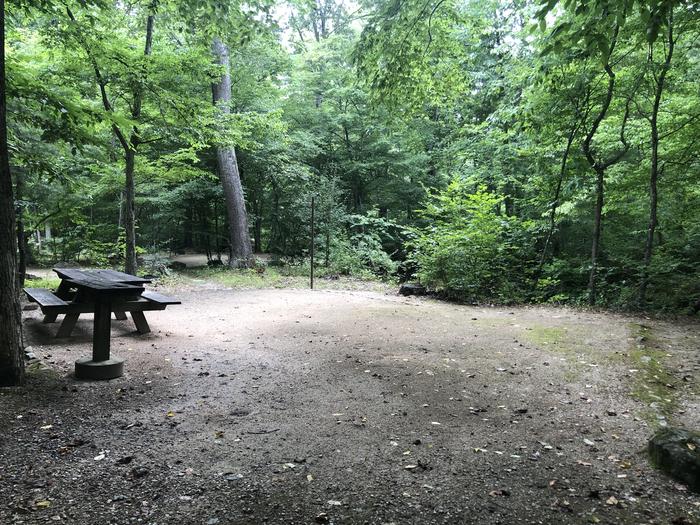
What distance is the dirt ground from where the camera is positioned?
85.9 inches

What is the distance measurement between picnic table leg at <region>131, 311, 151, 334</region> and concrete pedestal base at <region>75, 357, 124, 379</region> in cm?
173

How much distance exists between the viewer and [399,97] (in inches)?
227

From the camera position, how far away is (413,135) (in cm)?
1584

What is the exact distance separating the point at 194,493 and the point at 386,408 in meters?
1.61

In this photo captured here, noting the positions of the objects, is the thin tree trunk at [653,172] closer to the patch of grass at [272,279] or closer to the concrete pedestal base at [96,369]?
the patch of grass at [272,279]

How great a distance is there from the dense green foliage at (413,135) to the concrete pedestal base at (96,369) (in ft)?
7.54

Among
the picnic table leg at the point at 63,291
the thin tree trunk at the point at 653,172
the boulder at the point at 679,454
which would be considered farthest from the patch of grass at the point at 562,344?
the picnic table leg at the point at 63,291

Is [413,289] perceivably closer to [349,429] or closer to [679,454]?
[349,429]

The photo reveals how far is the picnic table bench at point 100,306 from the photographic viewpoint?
3.91m

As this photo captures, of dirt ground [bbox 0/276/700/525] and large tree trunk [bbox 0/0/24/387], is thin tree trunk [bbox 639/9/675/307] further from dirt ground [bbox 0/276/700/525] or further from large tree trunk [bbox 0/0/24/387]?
large tree trunk [bbox 0/0/24/387]

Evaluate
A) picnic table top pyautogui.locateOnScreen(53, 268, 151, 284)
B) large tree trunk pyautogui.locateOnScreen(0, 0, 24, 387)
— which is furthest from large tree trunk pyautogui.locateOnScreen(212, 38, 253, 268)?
large tree trunk pyautogui.locateOnScreen(0, 0, 24, 387)

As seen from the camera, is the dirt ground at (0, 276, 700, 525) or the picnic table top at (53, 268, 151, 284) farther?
the picnic table top at (53, 268, 151, 284)

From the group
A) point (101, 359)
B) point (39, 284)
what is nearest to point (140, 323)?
point (101, 359)

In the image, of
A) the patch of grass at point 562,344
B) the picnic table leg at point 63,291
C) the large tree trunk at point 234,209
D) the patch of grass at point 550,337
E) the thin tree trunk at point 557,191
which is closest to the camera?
the patch of grass at point 562,344
